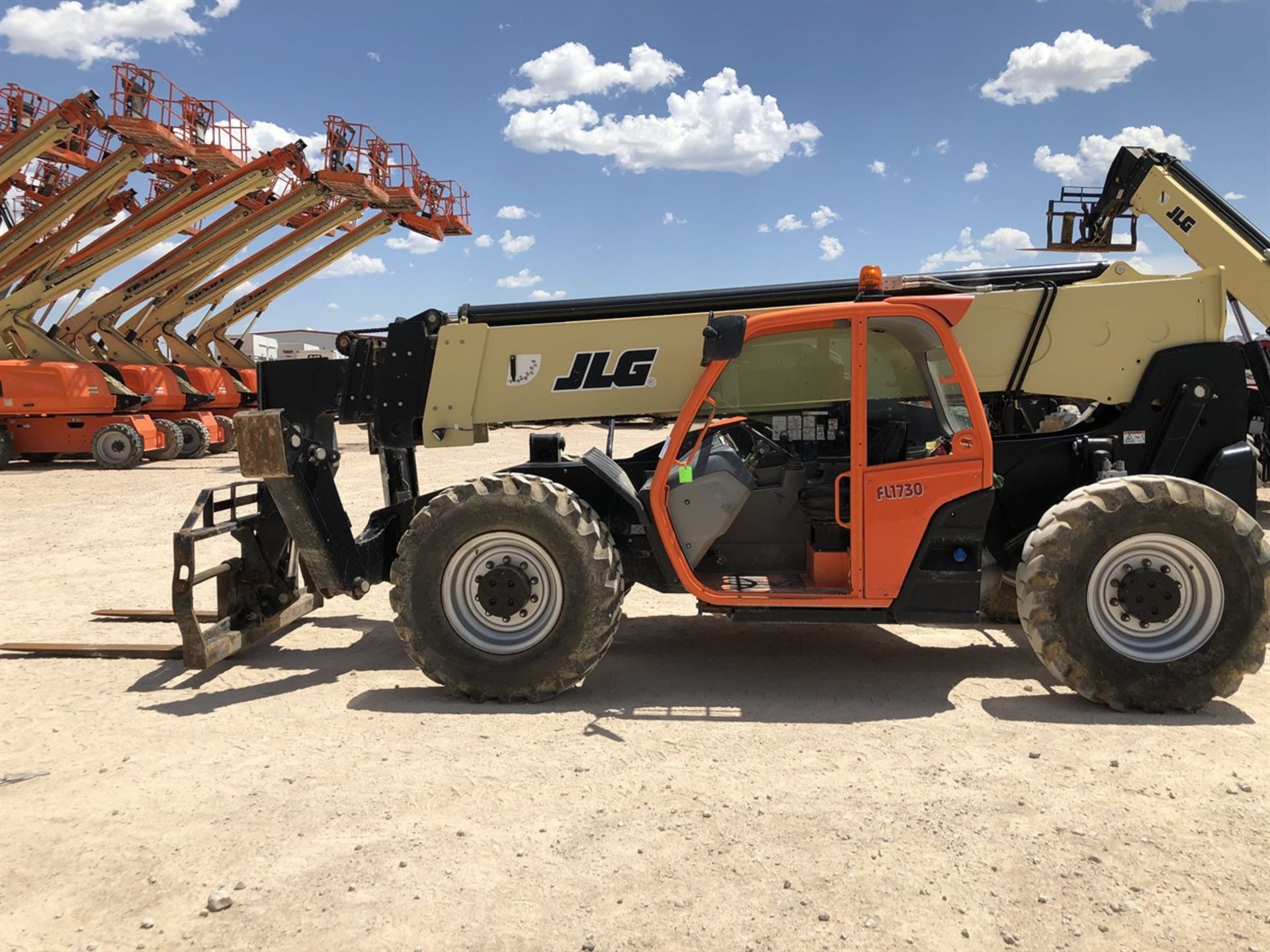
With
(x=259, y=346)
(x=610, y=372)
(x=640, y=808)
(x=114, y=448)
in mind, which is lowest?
(x=640, y=808)

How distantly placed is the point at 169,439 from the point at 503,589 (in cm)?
1922

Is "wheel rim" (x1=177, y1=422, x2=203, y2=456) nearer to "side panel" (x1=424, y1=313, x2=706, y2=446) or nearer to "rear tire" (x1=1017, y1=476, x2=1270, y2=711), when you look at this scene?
"side panel" (x1=424, y1=313, x2=706, y2=446)

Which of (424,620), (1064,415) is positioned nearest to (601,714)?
(424,620)

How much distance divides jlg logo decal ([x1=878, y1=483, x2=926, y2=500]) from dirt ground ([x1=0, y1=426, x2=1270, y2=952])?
1151mm

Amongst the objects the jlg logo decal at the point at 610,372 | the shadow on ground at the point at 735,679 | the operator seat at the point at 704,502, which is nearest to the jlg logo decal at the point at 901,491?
the operator seat at the point at 704,502

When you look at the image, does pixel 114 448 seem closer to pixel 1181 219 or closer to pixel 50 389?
pixel 50 389

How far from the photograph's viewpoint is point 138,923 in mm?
3154

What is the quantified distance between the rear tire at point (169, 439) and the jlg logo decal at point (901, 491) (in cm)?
2023

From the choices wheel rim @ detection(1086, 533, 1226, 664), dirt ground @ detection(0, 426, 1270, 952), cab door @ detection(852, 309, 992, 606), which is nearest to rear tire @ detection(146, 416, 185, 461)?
dirt ground @ detection(0, 426, 1270, 952)

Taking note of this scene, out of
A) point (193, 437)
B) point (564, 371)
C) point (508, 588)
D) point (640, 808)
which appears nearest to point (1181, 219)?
point (564, 371)

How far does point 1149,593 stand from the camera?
4965 millimetres

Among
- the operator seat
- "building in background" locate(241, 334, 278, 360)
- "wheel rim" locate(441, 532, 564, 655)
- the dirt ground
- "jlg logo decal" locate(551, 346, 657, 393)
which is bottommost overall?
the dirt ground

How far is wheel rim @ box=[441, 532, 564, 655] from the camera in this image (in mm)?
5293

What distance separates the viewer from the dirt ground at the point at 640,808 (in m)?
3.12
